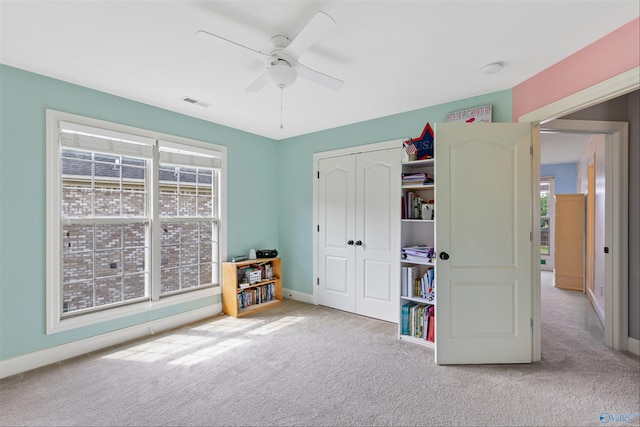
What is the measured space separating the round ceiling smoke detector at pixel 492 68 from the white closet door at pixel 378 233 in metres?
1.29

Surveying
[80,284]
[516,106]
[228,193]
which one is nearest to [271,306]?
[228,193]

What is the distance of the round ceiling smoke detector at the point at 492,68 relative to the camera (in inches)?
97.0

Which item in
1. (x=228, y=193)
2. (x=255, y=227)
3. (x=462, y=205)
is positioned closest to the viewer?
(x=462, y=205)

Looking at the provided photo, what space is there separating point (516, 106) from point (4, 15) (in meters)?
3.91

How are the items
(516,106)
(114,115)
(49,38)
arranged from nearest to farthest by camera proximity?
(49,38), (516,106), (114,115)

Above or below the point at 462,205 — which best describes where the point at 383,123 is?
above

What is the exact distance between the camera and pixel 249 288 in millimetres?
4195

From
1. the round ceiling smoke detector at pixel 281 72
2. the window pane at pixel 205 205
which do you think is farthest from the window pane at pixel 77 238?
the round ceiling smoke detector at pixel 281 72

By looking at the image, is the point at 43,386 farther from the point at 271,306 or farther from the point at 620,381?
the point at 620,381

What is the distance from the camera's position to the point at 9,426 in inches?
75.1

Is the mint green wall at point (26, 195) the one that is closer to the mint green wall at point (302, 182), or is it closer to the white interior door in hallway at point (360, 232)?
the mint green wall at point (302, 182)

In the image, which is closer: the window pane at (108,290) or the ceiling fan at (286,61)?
the ceiling fan at (286,61)

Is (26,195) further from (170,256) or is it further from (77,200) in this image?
(170,256)

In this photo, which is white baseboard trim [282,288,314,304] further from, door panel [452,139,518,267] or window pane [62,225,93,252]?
window pane [62,225,93,252]
